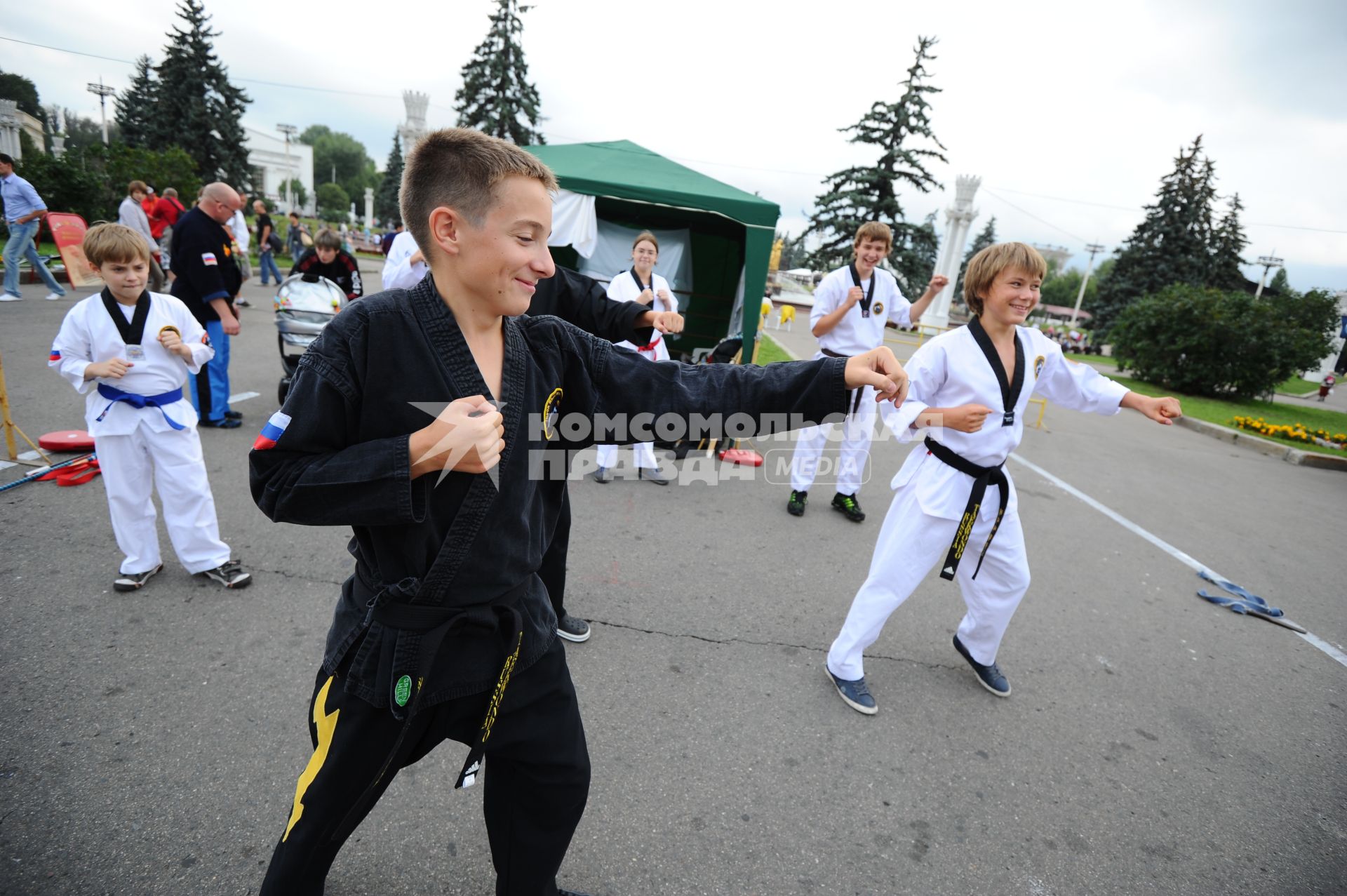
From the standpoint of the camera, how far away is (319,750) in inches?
58.3

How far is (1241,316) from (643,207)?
16.6 metres

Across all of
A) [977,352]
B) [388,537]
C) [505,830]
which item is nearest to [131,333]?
[388,537]

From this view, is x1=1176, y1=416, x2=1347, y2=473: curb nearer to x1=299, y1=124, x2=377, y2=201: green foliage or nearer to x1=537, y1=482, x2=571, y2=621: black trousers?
x1=537, y1=482, x2=571, y2=621: black trousers

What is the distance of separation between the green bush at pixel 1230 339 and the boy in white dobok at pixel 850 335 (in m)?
16.6

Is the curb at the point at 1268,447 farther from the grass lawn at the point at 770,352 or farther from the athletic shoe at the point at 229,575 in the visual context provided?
the athletic shoe at the point at 229,575

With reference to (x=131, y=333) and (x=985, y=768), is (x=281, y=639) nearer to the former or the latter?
(x=131, y=333)

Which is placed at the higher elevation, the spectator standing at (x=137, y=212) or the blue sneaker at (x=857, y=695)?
the spectator standing at (x=137, y=212)

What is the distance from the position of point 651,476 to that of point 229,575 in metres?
3.40

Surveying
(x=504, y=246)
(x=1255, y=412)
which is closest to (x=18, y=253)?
(x=504, y=246)

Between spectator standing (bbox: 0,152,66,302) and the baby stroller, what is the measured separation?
229 inches

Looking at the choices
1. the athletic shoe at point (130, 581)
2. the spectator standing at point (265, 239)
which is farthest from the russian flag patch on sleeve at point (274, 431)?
the spectator standing at point (265, 239)

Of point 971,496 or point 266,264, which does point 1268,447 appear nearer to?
point 971,496

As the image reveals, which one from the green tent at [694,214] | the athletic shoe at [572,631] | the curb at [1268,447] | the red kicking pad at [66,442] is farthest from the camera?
the curb at [1268,447]

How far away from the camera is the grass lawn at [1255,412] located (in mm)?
14539
